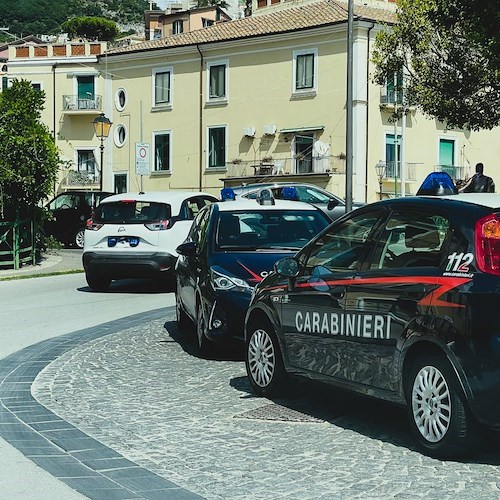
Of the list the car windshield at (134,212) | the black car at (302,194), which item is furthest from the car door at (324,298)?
the black car at (302,194)

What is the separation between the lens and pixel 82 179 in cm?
6378

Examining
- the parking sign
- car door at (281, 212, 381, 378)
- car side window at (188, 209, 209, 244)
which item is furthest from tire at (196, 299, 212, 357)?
the parking sign

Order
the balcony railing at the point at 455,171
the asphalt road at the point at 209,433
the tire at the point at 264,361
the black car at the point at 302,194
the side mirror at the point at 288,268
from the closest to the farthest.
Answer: the asphalt road at the point at 209,433
the side mirror at the point at 288,268
the tire at the point at 264,361
the black car at the point at 302,194
the balcony railing at the point at 455,171

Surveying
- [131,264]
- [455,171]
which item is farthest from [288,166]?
[131,264]

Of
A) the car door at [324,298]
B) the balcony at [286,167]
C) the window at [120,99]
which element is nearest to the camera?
the car door at [324,298]

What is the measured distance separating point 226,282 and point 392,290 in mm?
3887

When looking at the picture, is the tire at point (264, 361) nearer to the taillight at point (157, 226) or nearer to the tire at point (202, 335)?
the tire at point (202, 335)

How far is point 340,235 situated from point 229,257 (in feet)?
10.6

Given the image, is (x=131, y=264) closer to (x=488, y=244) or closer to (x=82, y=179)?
(x=488, y=244)

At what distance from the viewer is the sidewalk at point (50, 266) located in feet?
77.0

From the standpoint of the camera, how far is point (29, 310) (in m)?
16.0

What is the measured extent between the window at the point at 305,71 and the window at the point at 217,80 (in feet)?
16.2

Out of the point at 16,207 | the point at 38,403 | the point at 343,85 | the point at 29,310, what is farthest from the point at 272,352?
the point at 343,85

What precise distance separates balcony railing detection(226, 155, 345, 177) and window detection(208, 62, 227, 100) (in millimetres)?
4023
